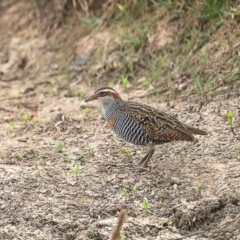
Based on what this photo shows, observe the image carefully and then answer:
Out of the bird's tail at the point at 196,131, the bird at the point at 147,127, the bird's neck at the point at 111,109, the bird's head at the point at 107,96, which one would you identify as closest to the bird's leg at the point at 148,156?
the bird at the point at 147,127

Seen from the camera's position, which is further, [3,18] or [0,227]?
[3,18]

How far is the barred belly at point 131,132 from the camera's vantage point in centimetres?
731

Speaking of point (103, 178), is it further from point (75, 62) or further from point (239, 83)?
point (75, 62)

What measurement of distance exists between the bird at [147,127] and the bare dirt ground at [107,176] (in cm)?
25

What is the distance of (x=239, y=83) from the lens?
28.3 ft

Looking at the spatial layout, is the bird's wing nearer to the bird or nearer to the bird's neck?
the bird

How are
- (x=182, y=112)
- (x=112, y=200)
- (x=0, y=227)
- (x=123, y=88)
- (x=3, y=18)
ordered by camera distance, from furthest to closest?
(x=3, y=18) < (x=123, y=88) < (x=182, y=112) < (x=112, y=200) < (x=0, y=227)

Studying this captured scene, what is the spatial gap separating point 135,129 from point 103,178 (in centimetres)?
59

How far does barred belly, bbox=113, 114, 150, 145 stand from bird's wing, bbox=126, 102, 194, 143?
0.13 feet

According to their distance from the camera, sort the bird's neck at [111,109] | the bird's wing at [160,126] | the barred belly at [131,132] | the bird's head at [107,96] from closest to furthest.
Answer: the bird's wing at [160,126] → the barred belly at [131,132] → the bird's neck at [111,109] → the bird's head at [107,96]

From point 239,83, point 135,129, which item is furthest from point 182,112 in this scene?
point 135,129

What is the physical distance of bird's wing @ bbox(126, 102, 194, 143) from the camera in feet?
23.6

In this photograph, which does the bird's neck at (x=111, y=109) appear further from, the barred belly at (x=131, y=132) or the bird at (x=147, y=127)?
the barred belly at (x=131, y=132)

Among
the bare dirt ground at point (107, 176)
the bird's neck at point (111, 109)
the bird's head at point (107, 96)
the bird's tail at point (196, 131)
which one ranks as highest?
the bird's head at point (107, 96)
